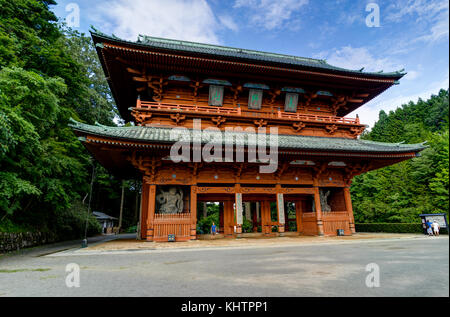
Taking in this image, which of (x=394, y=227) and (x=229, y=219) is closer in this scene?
(x=229, y=219)

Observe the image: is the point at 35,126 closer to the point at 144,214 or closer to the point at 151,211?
the point at 144,214

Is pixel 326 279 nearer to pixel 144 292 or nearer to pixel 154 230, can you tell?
pixel 144 292

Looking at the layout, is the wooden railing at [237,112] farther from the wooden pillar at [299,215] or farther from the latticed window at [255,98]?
the wooden pillar at [299,215]

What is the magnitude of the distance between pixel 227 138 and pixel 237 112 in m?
2.43

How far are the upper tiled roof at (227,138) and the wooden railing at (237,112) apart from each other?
4.11 ft

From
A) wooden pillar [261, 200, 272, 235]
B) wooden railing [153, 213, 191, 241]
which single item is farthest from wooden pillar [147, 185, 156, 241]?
wooden pillar [261, 200, 272, 235]

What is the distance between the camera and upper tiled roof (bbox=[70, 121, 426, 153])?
34.0 ft

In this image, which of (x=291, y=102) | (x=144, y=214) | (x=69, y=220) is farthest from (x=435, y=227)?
(x=69, y=220)

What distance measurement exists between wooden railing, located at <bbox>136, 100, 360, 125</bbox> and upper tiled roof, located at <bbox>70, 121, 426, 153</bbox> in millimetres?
1252

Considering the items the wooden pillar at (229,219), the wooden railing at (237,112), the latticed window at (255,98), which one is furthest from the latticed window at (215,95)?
the wooden pillar at (229,219)

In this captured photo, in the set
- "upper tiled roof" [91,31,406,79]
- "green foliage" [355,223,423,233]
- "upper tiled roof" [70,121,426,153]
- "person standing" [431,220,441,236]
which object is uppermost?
"upper tiled roof" [91,31,406,79]

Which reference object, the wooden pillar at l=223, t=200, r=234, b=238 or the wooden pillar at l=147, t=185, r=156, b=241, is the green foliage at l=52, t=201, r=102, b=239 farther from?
the wooden pillar at l=223, t=200, r=234, b=238

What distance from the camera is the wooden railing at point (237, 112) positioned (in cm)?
1347

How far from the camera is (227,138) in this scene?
12.9 meters
